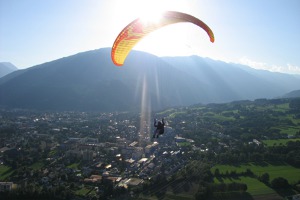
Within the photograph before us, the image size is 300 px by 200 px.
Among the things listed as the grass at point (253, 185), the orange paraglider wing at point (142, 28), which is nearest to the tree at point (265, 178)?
the grass at point (253, 185)

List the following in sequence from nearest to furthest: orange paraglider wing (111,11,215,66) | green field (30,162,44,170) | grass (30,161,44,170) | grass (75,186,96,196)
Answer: orange paraglider wing (111,11,215,66) → grass (75,186,96,196) → green field (30,162,44,170) → grass (30,161,44,170)

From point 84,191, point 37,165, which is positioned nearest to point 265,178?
point 84,191

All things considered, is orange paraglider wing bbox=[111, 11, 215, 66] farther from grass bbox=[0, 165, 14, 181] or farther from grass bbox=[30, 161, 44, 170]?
grass bbox=[30, 161, 44, 170]

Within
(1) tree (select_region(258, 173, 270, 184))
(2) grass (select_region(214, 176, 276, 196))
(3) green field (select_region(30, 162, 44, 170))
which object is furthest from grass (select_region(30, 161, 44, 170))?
(1) tree (select_region(258, 173, 270, 184))

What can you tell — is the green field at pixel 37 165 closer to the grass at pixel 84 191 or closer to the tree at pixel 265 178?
the grass at pixel 84 191

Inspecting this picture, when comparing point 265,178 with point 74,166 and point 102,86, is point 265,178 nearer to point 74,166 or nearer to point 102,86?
point 74,166
